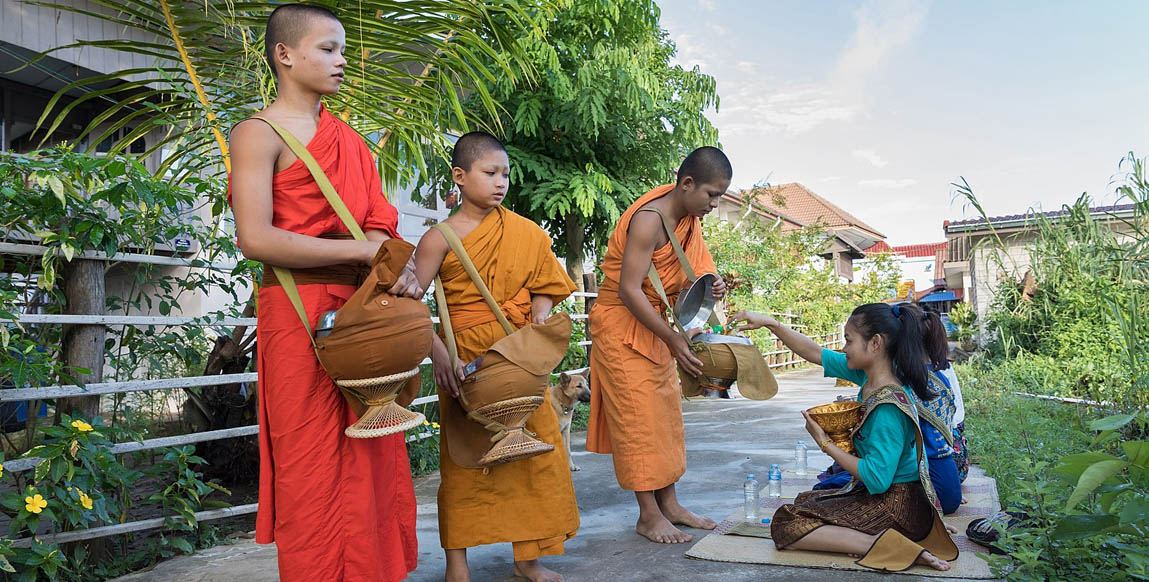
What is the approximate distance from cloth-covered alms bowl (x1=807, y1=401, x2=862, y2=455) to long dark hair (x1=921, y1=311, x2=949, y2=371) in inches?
24.6

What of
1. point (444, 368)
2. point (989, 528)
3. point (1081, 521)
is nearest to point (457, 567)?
point (444, 368)

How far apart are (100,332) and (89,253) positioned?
1.11 feet

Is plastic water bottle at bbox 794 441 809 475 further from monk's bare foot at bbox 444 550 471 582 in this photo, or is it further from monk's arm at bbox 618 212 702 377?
monk's bare foot at bbox 444 550 471 582

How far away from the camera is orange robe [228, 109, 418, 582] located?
2.06m

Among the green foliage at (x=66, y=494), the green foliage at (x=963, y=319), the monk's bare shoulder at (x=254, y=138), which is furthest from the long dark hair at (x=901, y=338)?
the green foliage at (x=963, y=319)

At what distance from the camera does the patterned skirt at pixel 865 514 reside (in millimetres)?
3016

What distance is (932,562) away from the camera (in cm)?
288

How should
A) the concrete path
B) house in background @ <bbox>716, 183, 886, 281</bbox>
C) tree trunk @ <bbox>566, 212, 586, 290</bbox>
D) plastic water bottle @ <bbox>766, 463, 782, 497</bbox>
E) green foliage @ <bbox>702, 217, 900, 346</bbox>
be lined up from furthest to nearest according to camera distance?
house in background @ <bbox>716, 183, 886, 281</bbox> < green foliage @ <bbox>702, 217, 900, 346</bbox> < tree trunk @ <bbox>566, 212, 586, 290</bbox> < plastic water bottle @ <bbox>766, 463, 782, 497</bbox> < the concrete path

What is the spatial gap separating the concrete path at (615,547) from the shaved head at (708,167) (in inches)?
63.5

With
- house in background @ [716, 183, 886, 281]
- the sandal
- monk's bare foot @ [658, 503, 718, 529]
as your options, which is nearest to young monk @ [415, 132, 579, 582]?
monk's bare foot @ [658, 503, 718, 529]

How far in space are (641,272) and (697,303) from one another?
290 mm

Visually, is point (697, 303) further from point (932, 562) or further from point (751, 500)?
point (932, 562)

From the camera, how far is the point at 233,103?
3.88m

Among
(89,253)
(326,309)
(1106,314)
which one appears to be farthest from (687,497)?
(1106,314)
